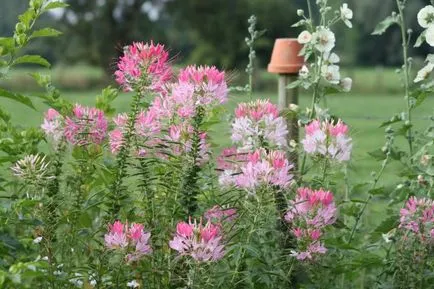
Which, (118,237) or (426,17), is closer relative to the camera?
(118,237)

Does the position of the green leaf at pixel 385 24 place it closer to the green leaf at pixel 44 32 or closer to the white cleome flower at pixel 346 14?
the white cleome flower at pixel 346 14

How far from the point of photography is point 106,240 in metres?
2.50

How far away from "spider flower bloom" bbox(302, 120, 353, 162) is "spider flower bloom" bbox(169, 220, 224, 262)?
54 centimetres

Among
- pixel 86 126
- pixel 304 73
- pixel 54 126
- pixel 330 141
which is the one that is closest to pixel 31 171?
pixel 86 126

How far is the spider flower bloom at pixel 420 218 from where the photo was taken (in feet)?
9.46

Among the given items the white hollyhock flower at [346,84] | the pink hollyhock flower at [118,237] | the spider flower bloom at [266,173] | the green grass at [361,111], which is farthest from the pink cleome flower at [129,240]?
the green grass at [361,111]

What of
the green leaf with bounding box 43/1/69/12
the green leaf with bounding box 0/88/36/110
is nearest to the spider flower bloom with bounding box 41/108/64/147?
the green leaf with bounding box 0/88/36/110

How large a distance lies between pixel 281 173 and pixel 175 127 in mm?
402

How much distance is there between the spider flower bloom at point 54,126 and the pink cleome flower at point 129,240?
0.81 m

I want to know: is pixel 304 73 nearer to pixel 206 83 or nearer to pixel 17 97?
pixel 206 83

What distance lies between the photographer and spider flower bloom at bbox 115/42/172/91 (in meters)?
2.62

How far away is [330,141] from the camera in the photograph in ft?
8.91

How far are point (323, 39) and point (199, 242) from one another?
4.53 ft

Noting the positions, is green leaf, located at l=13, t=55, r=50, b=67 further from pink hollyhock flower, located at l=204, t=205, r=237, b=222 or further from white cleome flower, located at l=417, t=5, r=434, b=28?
white cleome flower, located at l=417, t=5, r=434, b=28
